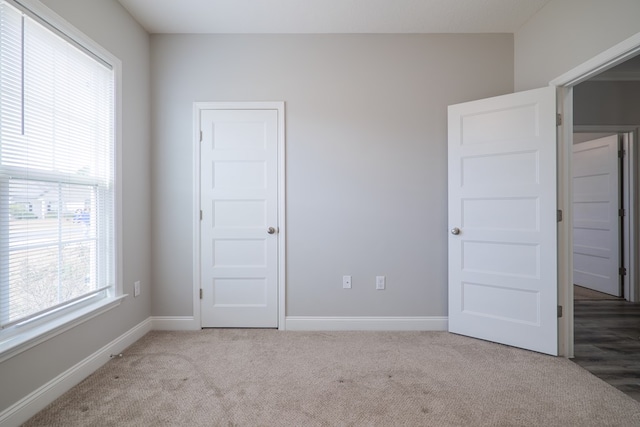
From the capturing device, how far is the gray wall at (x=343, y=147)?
2914mm

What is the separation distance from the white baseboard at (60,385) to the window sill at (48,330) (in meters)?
0.27

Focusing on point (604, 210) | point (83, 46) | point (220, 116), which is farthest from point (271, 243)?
point (604, 210)

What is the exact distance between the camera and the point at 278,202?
293 centimetres

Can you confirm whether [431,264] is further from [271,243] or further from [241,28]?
[241,28]

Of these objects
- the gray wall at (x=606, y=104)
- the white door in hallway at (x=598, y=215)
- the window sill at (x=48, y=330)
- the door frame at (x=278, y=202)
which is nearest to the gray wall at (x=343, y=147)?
the door frame at (x=278, y=202)

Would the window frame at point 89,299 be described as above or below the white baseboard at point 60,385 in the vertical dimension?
above

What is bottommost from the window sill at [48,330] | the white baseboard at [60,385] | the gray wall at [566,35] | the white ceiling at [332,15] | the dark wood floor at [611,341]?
the dark wood floor at [611,341]

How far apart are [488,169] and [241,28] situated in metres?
2.48

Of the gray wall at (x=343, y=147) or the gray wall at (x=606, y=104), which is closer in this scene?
the gray wall at (x=343, y=147)

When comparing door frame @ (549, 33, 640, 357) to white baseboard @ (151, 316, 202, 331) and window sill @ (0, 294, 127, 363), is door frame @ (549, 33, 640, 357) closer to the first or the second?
white baseboard @ (151, 316, 202, 331)

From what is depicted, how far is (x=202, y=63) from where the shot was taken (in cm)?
292

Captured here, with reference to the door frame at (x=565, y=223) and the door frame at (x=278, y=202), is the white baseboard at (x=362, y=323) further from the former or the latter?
the door frame at (x=565, y=223)

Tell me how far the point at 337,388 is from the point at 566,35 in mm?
2971

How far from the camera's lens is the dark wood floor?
214 centimetres
